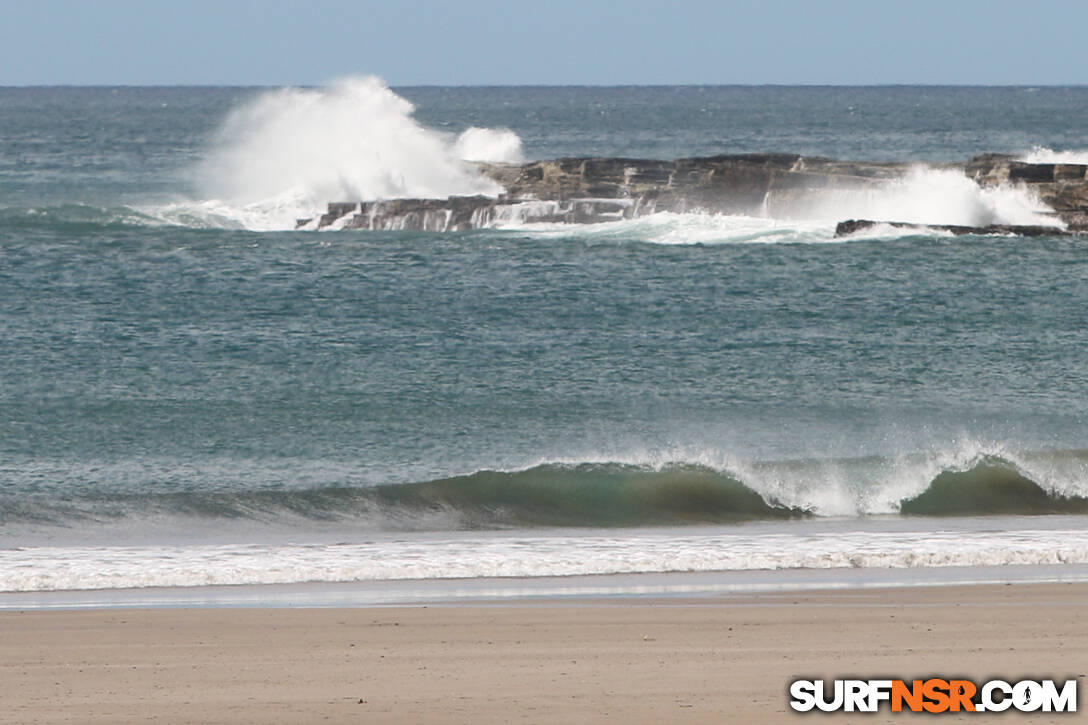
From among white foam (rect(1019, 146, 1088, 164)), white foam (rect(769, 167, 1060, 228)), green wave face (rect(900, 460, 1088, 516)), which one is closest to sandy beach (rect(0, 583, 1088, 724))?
green wave face (rect(900, 460, 1088, 516))

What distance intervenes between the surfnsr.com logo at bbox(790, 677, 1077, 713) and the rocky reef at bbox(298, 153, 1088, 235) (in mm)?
28919

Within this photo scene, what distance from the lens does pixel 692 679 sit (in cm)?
784

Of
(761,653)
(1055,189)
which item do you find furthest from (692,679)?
(1055,189)

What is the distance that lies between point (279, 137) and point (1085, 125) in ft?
275

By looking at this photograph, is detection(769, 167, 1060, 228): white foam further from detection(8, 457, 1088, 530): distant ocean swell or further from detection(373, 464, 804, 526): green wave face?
detection(373, 464, 804, 526): green wave face

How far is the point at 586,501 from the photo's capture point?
13664mm

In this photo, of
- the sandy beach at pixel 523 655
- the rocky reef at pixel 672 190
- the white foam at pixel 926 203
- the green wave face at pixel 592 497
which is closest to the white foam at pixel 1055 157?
the rocky reef at pixel 672 190

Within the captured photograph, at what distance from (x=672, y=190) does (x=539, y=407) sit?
24.0 metres

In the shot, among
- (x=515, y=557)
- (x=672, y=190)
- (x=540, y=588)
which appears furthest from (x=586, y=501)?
(x=672, y=190)

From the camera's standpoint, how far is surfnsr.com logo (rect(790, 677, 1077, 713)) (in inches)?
287

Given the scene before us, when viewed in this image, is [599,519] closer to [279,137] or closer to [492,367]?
[492,367]

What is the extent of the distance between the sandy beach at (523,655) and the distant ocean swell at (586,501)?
134 inches

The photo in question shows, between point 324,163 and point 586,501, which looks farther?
point 324,163

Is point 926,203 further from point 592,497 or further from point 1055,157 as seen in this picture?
point 592,497
